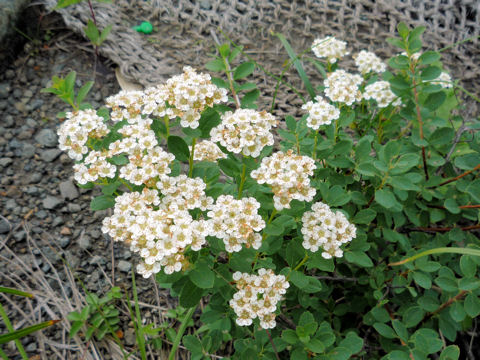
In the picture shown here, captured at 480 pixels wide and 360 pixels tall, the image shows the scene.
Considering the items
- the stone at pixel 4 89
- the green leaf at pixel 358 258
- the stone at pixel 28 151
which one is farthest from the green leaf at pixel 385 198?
the stone at pixel 4 89

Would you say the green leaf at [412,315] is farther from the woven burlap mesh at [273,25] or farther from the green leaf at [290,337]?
the woven burlap mesh at [273,25]

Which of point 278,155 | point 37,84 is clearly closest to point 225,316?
point 278,155

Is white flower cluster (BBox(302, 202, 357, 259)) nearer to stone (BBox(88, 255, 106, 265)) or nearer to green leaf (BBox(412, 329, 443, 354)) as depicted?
green leaf (BBox(412, 329, 443, 354))

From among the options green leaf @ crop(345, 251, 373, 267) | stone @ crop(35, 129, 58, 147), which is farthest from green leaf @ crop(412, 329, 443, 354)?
stone @ crop(35, 129, 58, 147)

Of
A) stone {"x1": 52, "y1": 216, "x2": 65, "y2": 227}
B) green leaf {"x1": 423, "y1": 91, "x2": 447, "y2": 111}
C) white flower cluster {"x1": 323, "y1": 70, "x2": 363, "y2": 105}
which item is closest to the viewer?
white flower cluster {"x1": 323, "y1": 70, "x2": 363, "y2": 105}

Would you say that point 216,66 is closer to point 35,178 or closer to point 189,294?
point 189,294

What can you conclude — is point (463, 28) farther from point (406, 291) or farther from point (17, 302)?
point (17, 302)
